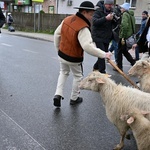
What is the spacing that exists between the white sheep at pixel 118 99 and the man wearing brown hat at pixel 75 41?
0.61 meters

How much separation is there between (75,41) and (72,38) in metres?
0.08

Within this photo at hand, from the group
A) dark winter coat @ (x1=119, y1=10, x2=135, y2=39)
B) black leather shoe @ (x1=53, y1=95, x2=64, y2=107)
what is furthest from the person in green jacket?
black leather shoe @ (x1=53, y1=95, x2=64, y2=107)

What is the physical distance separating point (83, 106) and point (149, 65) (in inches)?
58.9

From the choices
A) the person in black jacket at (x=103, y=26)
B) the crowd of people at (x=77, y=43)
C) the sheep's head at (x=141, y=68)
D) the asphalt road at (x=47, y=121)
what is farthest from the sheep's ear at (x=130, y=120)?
the person in black jacket at (x=103, y=26)

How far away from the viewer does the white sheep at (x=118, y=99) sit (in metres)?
3.77

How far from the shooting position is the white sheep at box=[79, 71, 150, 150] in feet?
12.4

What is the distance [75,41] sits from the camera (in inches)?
200

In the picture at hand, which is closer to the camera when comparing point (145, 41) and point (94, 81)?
point (94, 81)

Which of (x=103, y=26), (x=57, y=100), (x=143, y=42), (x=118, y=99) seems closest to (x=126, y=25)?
(x=103, y=26)

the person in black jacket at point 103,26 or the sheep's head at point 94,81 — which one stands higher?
the person in black jacket at point 103,26

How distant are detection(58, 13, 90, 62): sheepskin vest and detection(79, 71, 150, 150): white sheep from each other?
1092mm

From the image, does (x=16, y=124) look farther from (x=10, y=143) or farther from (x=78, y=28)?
(x=78, y=28)

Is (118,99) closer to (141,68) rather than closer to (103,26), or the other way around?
(141,68)

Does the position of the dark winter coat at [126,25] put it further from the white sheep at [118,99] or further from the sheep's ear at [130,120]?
the sheep's ear at [130,120]
